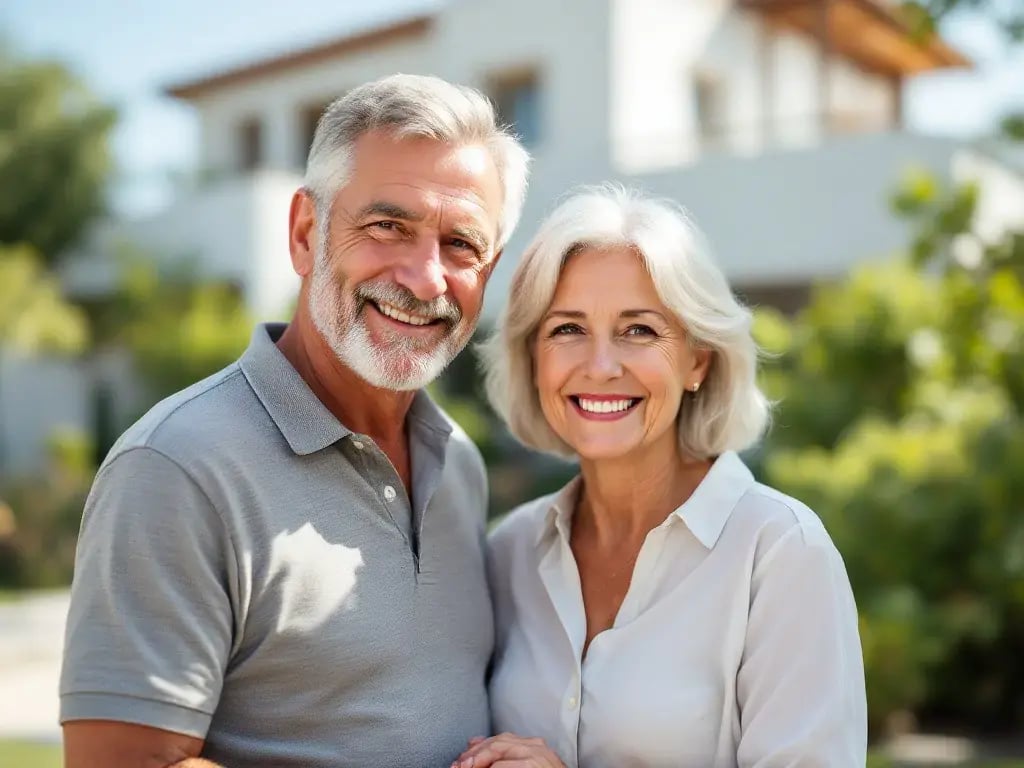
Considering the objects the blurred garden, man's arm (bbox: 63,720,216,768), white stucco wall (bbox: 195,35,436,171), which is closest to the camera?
man's arm (bbox: 63,720,216,768)

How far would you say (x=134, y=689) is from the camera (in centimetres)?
200

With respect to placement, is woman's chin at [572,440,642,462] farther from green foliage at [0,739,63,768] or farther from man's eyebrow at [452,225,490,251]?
green foliage at [0,739,63,768]

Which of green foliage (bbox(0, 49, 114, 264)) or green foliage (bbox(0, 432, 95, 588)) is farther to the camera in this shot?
green foliage (bbox(0, 49, 114, 264))

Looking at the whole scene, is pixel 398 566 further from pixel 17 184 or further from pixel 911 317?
pixel 17 184

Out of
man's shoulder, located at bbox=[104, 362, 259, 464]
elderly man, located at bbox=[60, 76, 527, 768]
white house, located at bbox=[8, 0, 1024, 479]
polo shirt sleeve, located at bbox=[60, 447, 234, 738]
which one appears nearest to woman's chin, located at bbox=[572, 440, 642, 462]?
elderly man, located at bbox=[60, 76, 527, 768]

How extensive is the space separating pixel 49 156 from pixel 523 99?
8.97 m

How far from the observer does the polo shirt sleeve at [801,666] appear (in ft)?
7.53

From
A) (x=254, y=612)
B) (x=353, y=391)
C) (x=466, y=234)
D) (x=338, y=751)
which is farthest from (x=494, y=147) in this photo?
(x=338, y=751)

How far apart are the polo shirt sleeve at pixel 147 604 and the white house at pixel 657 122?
11698 mm

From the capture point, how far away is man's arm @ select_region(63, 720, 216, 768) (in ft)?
6.56

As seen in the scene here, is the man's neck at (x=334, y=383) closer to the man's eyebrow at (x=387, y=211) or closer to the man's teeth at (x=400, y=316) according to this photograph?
the man's teeth at (x=400, y=316)

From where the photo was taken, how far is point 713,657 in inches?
96.6

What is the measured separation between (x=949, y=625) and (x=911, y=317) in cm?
293

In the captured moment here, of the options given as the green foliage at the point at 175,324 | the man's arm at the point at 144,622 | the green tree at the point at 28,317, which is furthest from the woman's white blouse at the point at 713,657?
the green tree at the point at 28,317
